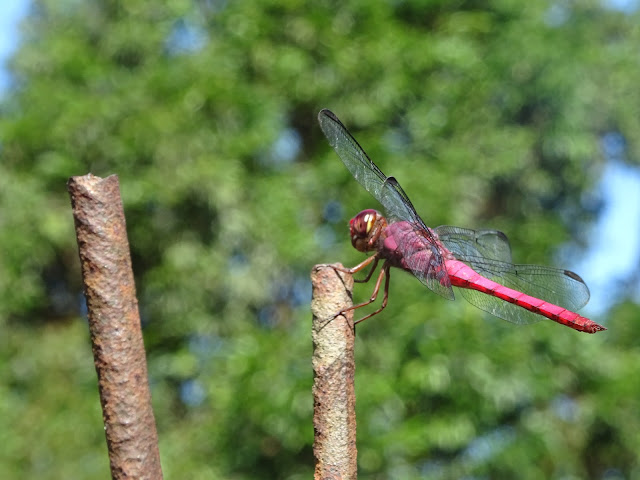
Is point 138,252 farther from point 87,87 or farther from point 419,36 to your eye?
point 419,36

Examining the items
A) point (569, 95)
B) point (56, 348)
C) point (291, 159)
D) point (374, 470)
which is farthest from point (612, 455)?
point (56, 348)

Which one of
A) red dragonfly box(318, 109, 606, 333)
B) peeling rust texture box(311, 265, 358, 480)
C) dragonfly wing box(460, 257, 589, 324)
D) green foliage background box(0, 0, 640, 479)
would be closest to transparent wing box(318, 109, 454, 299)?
red dragonfly box(318, 109, 606, 333)

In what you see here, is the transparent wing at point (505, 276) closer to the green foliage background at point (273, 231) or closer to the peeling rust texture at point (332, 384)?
the peeling rust texture at point (332, 384)

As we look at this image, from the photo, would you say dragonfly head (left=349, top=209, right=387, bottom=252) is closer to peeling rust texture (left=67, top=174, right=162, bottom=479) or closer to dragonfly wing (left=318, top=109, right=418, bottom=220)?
dragonfly wing (left=318, top=109, right=418, bottom=220)

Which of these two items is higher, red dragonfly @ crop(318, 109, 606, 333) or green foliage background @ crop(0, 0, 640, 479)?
green foliage background @ crop(0, 0, 640, 479)

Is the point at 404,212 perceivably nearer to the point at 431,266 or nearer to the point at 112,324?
the point at 431,266

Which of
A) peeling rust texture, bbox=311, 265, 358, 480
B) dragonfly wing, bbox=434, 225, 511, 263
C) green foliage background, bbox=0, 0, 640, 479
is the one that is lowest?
peeling rust texture, bbox=311, 265, 358, 480
